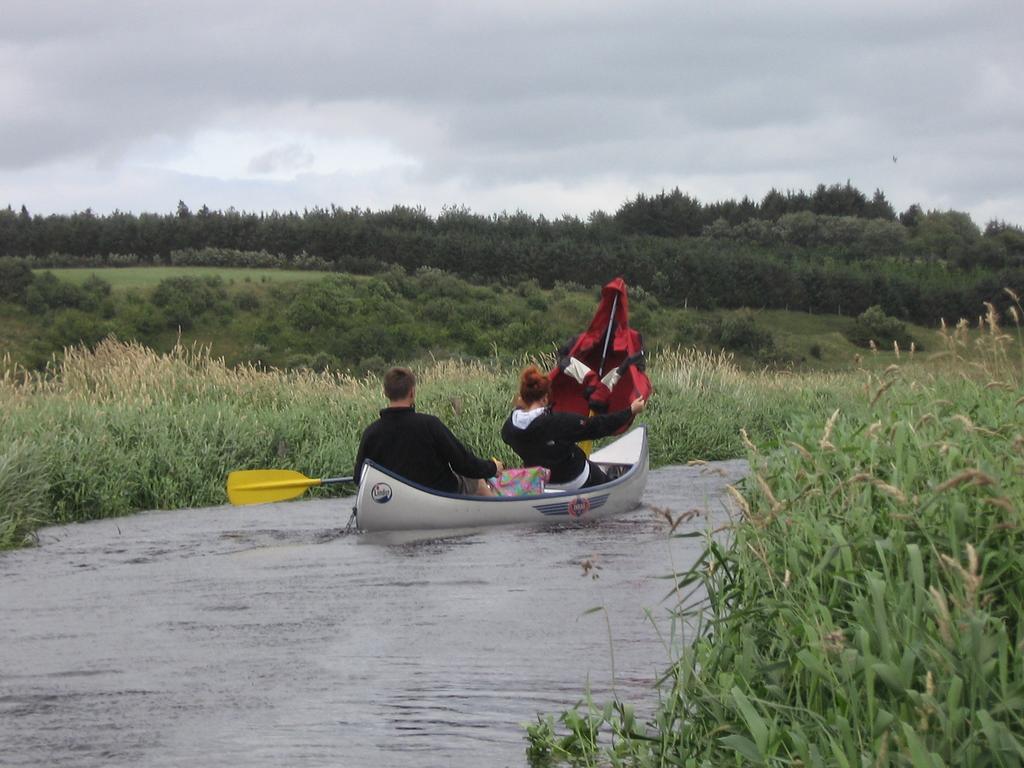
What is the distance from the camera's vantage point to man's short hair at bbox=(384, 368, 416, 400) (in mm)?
10297

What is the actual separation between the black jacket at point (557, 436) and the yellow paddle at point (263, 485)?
1800mm

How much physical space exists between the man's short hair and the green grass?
55357mm

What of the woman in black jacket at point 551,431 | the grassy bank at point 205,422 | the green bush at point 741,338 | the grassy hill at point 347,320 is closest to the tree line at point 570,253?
the grassy hill at point 347,320

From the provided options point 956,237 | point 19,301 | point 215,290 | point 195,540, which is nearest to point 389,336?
point 215,290

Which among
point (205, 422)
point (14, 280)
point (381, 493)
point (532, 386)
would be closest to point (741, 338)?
point (14, 280)

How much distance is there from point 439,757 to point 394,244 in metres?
76.3

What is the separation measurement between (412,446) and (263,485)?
190 centimetres

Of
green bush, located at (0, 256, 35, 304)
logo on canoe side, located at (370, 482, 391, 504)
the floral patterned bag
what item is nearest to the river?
logo on canoe side, located at (370, 482, 391, 504)

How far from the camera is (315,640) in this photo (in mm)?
7176

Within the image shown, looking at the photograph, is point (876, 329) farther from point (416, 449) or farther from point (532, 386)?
point (416, 449)

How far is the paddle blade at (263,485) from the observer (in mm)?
11797

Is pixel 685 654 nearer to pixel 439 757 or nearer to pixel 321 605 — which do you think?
pixel 439 757

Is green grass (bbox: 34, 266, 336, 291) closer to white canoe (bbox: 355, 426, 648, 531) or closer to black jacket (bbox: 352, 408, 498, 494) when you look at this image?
white canoe (bbox: 355, 426, 648, 531)

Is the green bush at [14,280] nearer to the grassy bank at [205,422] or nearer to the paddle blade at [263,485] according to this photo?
the grassy bank at [205,422]
